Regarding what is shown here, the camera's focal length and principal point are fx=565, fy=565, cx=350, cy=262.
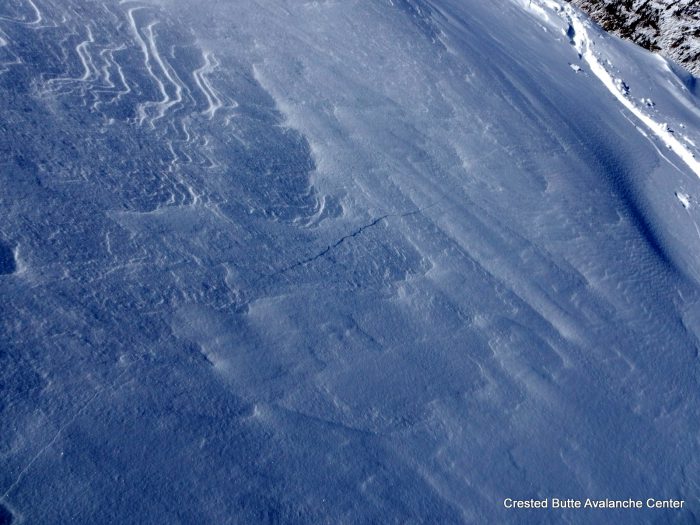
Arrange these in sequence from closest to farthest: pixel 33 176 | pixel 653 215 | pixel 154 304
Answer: pixel 154 304 < pixel 33 176 < pixel 653 215

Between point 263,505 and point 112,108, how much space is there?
1.56 m

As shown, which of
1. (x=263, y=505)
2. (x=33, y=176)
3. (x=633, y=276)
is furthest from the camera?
(x=633, y=276)

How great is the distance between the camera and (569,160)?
9.45 ft

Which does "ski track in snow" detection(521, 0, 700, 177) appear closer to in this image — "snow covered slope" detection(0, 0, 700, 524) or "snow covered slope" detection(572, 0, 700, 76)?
"snow covered slope" detection(0, 0, 700, 524)

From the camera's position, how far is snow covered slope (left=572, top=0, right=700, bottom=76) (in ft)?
19.4

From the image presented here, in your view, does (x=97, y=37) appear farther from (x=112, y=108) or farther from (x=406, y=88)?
(x=406, y=88)

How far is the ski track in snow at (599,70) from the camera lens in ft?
11.9

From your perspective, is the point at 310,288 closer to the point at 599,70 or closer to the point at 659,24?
the point at 599,70

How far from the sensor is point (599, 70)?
4363 mm

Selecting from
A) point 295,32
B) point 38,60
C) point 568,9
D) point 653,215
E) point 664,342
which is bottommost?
point 38,60

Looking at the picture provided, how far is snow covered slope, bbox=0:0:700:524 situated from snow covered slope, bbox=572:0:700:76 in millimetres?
3746

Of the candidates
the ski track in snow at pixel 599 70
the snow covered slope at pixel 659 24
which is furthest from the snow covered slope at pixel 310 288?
the snow covered slope at pixel 659 24

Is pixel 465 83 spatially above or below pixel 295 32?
above

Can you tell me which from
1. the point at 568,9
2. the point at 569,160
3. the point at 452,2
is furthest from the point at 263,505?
the point at 568,9
